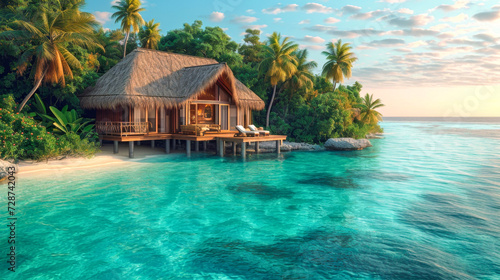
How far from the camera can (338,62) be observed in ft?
101

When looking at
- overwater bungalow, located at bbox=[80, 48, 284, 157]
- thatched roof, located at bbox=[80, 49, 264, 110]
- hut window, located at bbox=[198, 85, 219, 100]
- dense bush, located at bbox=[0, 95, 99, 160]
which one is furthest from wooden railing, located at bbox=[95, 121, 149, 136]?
hut window, located at bbox=[198, 85, 219, 100]

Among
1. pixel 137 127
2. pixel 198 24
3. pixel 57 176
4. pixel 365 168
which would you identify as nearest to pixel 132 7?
pixel 198 24

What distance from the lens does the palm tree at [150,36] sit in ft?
→ 99.0

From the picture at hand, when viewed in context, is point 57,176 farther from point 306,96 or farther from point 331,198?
point 306,96

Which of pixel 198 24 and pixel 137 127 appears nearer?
pixel 137 127

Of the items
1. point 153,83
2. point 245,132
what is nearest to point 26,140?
point 153,83

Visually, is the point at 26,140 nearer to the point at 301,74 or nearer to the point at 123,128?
the point at 123,128

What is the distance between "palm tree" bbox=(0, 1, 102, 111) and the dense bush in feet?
4.60

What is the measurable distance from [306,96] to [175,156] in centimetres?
1384

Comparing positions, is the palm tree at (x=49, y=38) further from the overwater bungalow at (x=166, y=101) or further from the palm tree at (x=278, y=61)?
the palm tree at (x=278, y=61)

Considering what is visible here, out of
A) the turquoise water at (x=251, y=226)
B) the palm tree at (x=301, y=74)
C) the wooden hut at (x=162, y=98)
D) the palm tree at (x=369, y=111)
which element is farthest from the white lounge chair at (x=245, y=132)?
the palm tree at (x=369, y=111)

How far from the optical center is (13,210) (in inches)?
326

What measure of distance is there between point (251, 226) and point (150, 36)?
2665 cm

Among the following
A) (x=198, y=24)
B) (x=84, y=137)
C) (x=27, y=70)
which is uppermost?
(x=198, y=24)
